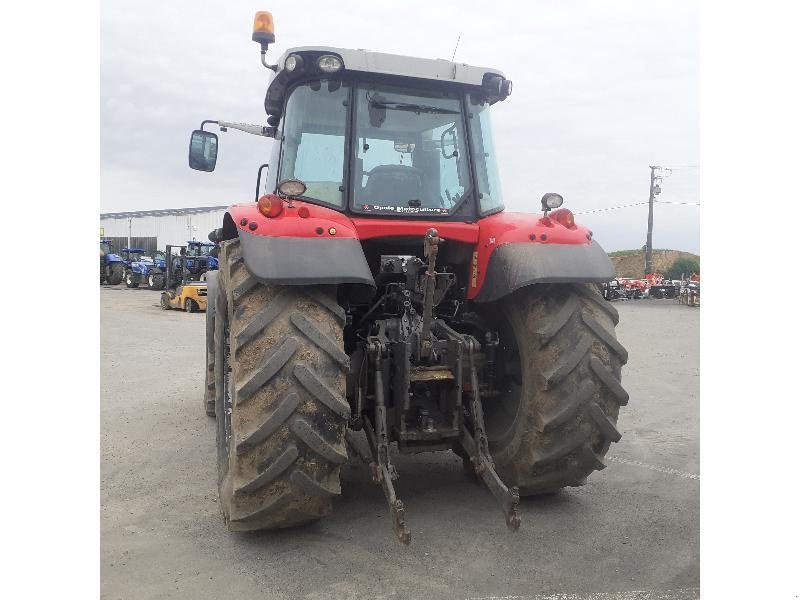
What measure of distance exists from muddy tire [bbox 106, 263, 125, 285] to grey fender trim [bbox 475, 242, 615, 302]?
24954mm

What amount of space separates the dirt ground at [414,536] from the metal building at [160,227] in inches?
930

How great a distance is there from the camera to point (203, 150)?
14.0 ft

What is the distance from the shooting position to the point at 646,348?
10.2m

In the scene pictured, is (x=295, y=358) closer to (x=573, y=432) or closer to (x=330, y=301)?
(x=330, y=301)

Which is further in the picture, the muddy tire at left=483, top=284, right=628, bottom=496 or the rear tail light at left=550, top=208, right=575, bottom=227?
the rear tail light at left=550, top=208, right=575, bottom=227

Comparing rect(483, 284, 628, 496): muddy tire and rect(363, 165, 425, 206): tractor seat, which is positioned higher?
rect(363, 165, 425, 206): tractor seat

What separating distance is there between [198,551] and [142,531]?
430mm

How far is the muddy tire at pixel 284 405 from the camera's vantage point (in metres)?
2.70

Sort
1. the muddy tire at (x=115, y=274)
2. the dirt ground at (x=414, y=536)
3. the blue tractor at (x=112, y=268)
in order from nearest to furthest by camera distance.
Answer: the dirt ground at (x=414, y=536) < the blue tractor at (x=112, y=268) < the muddy tire at (x=115, y=274)

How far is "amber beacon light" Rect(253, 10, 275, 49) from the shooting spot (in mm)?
3705

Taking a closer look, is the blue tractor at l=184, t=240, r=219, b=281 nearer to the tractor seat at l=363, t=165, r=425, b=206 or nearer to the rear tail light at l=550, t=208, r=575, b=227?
the tractor seat at l=363, t=165, r=425, b=206

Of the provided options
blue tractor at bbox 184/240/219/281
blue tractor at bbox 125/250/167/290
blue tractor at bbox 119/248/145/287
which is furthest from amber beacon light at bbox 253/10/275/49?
blue tractor at bbox 119/248/145/287

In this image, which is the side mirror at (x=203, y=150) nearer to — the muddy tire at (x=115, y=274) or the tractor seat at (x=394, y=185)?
the tractor seat at (x=394, y=185)

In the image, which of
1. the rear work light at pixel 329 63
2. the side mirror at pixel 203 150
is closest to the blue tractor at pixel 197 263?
the side mirror at pixel 203 150
